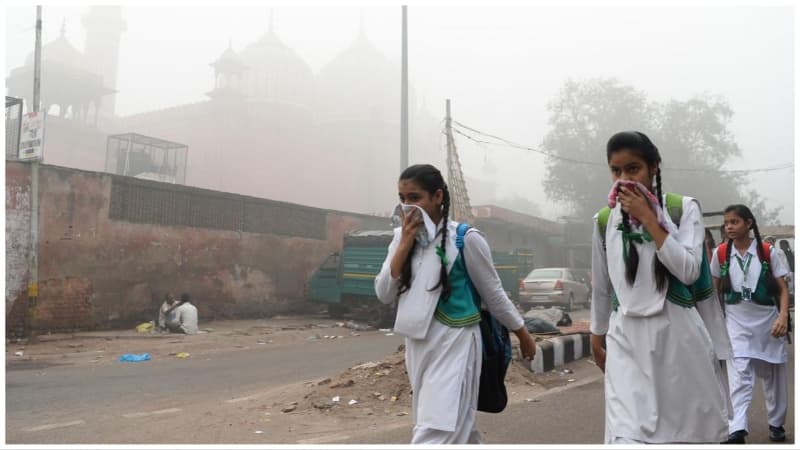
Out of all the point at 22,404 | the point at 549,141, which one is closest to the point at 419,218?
the point at 22,404

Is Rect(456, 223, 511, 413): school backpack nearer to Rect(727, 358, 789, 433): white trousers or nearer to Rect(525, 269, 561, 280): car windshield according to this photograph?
Rect(727, 358, 789, 433): white trousers

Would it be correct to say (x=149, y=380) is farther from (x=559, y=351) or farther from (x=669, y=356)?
(x=669, y=356)

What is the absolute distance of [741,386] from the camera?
444cm

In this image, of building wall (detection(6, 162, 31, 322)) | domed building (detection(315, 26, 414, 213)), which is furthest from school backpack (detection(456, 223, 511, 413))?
domed building (detection(315, 26, 414, 213))

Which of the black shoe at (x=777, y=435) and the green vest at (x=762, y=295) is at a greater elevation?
the green vest at (x=762, y=295)

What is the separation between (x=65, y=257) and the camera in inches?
503

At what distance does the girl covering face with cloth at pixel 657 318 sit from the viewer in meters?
2.33

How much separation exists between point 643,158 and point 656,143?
41.9 m

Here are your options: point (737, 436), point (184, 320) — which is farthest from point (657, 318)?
point (184, 320)

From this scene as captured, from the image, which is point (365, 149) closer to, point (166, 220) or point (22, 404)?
point (166, 220)

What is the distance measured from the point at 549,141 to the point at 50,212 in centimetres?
3624

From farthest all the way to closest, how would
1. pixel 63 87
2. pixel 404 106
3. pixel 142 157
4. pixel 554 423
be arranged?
pixel 63 87
pixel 142 157
pixel 404 106
pixel 554 423

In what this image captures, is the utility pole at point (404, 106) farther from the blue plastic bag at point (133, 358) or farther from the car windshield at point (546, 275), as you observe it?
the blue plastic bag at point (133, 358)

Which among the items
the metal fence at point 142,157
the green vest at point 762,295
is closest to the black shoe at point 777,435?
the green vest at point 762,295
